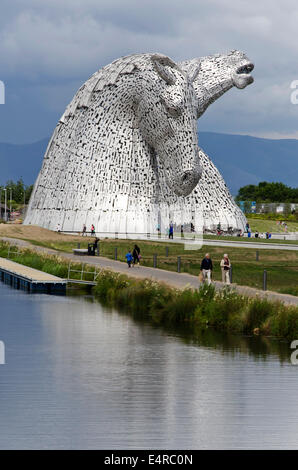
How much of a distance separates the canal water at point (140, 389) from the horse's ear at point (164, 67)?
115 feet

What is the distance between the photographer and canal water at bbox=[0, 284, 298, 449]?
11711mm

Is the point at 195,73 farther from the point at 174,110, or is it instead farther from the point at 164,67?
the point at 174,110

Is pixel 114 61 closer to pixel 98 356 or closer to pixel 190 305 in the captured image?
pixel 190 305

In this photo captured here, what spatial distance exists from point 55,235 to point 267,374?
4321 cm

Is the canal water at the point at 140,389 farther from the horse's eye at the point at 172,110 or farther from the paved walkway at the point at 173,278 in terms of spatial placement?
the horse's eye at the point at 172,110

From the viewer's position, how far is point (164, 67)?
182ft

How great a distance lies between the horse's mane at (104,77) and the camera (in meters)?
58.7

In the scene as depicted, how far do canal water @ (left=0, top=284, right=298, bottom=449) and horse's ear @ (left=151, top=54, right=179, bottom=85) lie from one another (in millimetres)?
35074

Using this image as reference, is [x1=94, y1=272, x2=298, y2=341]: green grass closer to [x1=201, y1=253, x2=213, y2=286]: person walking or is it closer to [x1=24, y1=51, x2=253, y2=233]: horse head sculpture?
[x1=201, y1=253, x2=213, y2=286]: person walking

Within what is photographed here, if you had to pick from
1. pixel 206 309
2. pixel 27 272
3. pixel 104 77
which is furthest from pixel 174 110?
pixel 206 309

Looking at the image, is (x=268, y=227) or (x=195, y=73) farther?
(x=268, y=227)

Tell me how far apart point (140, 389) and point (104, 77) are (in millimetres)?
48144

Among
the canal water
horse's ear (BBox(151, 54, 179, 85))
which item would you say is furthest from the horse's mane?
the canal water
